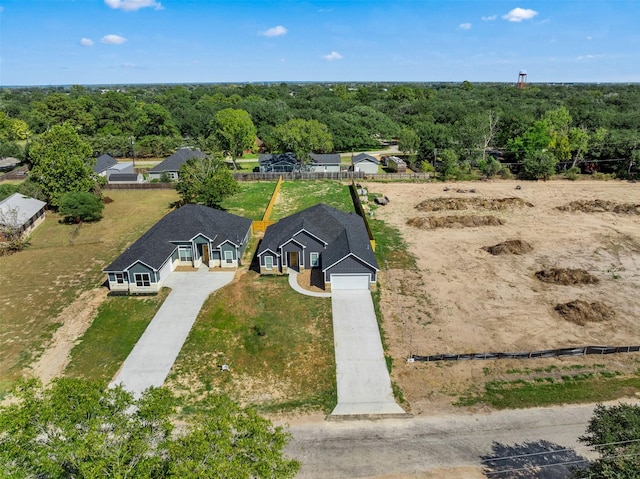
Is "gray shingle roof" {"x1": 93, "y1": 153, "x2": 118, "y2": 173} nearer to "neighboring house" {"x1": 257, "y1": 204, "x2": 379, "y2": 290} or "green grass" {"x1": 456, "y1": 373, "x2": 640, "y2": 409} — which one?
"neighboring house" {"x1": 257, "y1": 204, "x2": 379, "y2": 290}

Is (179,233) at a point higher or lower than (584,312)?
higher

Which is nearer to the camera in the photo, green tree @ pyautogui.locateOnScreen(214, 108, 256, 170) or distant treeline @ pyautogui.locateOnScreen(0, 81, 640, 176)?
distant treeline @ pyautogui.locateOnScreen(0, 81, 640, 176)

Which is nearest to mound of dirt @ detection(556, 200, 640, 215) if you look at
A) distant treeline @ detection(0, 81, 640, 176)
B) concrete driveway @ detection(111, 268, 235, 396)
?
distant treeline @ detection(0, 81, 640, 176)

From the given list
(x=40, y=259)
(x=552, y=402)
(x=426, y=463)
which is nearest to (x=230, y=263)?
(x=40, y=259)

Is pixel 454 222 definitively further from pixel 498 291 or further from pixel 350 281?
pixel 350 281

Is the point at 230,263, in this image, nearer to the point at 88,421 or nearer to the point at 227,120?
the point at 88,421

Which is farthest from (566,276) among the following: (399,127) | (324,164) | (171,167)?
(399,127)
